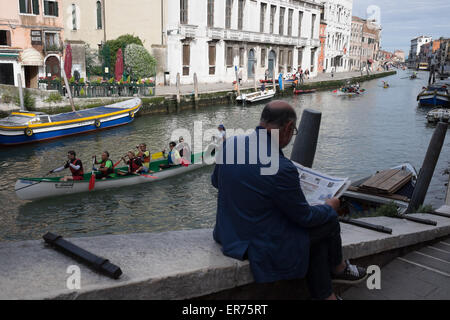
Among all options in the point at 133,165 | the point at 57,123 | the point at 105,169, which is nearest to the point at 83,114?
the point at 57,123

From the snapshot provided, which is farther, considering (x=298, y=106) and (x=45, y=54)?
(x=298, y=106)

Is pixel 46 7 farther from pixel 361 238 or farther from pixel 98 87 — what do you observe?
pixel 361 238

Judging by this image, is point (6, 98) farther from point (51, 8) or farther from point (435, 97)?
point (435, 97)

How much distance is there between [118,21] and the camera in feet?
105

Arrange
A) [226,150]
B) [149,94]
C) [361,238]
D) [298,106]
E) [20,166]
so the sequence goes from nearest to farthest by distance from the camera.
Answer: [226,150], [361,238], [20,166], [149,94], [298,106]

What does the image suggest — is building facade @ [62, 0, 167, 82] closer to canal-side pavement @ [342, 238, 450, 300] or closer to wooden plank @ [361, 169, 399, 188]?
wooden plank @ [361, 169, 399, 188]

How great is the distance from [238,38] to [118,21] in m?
10.6

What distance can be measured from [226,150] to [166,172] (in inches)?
390

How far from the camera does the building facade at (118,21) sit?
31.1 meters

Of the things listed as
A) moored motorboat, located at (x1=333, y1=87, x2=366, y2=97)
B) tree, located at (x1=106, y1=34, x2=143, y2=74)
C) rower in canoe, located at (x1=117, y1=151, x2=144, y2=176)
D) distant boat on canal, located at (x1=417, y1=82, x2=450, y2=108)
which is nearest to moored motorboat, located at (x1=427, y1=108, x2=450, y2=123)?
distant boat on canal, located at (x1=417, y1=82, x2=450, y2=108)

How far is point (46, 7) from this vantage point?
26.0 meters

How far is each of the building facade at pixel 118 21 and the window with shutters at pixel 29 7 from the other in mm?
5534

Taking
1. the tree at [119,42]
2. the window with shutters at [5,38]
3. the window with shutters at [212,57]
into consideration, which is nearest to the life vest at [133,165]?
the window with shutters at [5,38]
